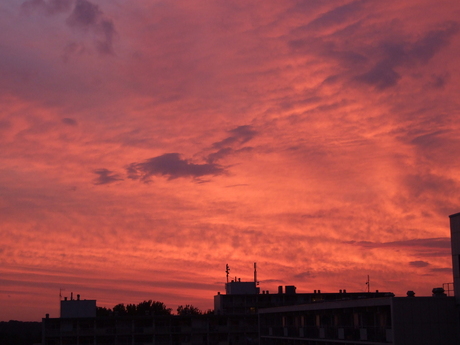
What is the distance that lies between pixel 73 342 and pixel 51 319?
599 cm

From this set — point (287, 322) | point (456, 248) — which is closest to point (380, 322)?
point (456, 248)

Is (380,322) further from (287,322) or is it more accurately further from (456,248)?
(287,322)

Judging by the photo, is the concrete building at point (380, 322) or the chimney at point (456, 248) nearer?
the concrete building at point (380, 322)

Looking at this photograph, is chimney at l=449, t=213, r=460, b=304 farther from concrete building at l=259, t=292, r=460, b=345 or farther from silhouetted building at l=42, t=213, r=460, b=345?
concrete building at l=259, t=292, r=460, b=345

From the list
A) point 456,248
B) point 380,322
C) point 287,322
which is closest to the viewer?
point 456,248

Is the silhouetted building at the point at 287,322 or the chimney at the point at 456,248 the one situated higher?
the chimney at the point at 456,248

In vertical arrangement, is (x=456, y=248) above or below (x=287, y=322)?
above

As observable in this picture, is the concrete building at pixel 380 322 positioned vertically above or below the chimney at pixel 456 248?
below

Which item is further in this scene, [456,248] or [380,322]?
[380,322]

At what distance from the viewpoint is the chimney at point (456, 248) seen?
46.4 meters

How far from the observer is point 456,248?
46844 mm

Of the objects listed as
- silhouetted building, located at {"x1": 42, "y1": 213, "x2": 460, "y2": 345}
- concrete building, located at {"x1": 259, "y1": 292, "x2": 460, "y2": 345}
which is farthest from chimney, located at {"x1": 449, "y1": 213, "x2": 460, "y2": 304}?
concrete building, located at {"x1": 259, "y1": 292, "x2": 460, "y2": 345}

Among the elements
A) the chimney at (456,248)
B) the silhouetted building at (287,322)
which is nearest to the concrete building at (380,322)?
the silhouetted building at (287,322)

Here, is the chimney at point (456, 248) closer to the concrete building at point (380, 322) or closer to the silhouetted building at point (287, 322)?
the silhouetted building at point (287, 322)
